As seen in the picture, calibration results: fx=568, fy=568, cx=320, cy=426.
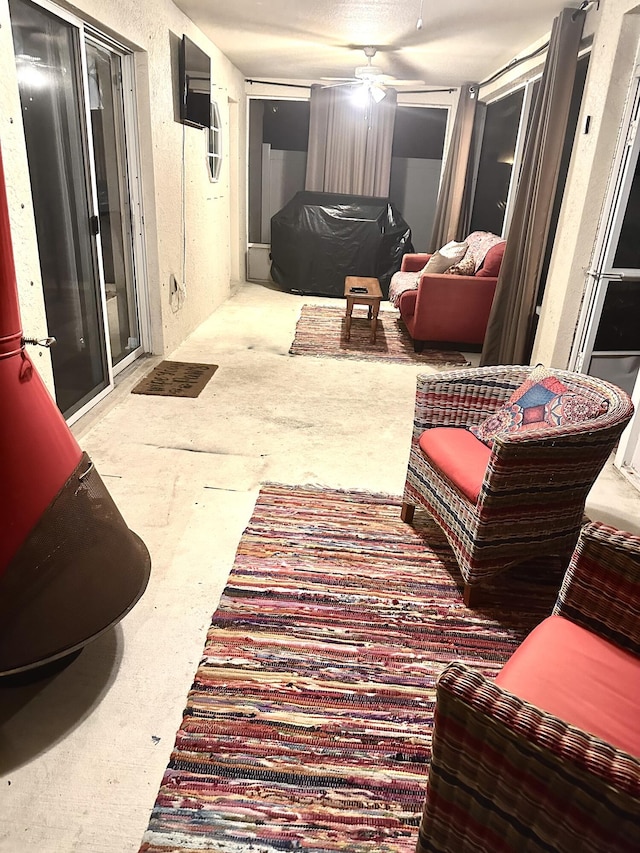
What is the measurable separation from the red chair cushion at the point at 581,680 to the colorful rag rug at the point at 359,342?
11.2 ft

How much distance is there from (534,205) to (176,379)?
8.65ft

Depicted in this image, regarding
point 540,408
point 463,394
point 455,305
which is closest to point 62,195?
point 463,394

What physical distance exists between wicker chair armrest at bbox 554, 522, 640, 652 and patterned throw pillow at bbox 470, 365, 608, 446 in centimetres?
60

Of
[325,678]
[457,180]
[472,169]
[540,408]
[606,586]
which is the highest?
[472,169]

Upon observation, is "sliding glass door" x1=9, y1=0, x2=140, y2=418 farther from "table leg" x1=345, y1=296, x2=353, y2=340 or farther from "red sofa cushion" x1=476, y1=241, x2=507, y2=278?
"red sofa cushion" x1=476, y1=241, x2=507, y2=278

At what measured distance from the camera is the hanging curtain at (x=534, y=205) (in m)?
3.45

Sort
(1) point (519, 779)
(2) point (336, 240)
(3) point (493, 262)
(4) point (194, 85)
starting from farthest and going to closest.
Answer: (2) point (336, 240) < (3) point (493, 262) < (4) point (194, 85) < (1) point (519, 779)

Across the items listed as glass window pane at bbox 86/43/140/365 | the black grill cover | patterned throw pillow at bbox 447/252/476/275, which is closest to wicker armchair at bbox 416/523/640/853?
glass window pane at bbox 86/43/140/365

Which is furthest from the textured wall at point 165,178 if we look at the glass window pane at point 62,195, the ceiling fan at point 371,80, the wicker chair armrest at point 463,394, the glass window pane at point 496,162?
the glass window pane at point 496,162

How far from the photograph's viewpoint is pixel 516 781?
832mm

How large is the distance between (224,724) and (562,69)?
394 cm

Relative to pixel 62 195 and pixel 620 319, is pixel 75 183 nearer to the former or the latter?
pixel 62 195

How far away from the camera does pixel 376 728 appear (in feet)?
4.80

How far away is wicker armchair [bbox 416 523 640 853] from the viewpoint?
2.47 ft
